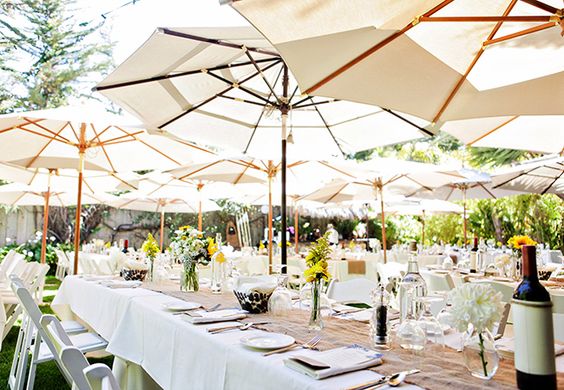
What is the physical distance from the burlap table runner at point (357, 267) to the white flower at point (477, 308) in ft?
21.3

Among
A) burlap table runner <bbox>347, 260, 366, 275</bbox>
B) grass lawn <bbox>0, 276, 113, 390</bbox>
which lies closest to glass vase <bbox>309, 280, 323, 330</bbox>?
grass lawn <bbox>0, 276, 113, 390</bbox>

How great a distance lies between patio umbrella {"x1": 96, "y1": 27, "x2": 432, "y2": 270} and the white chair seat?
176cm

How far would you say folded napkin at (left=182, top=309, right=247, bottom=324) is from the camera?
2.17m

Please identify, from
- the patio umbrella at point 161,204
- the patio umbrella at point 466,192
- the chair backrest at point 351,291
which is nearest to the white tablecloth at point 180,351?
the chair backrest at point 351,291

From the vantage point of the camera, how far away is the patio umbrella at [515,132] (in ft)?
13.3

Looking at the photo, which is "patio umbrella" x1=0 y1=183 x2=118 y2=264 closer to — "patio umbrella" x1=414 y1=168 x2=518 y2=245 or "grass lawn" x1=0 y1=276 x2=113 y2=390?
"grass lawn" x1=0 y1=276 x2=113 y2=390

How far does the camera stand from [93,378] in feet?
4.10

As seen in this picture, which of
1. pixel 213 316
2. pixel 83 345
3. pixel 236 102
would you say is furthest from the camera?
pixel 236 102

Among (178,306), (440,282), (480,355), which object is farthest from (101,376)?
(440,282)

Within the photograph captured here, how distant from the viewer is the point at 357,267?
25.9 feet

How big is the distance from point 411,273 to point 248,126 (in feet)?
12.3

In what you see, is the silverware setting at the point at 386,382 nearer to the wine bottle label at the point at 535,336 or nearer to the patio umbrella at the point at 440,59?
the wine bottle label at the point at 535,336

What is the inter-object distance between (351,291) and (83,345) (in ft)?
6.23

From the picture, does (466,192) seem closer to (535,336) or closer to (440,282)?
(440,282)
